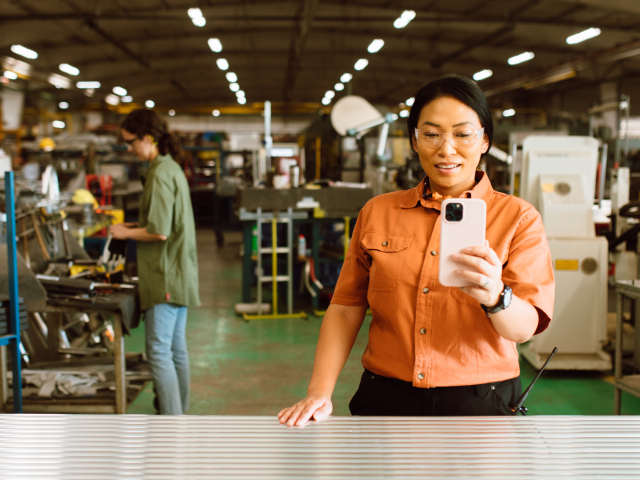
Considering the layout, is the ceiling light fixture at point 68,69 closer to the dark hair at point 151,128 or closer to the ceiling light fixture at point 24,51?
the ceiling light fixture at point 24,51

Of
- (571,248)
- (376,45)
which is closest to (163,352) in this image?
(571,248)

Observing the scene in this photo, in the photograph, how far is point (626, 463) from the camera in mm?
734

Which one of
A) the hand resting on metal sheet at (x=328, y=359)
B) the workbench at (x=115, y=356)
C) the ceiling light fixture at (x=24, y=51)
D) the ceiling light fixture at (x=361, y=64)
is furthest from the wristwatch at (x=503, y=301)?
→ the ceiling light fixture at (x=361, y=64)

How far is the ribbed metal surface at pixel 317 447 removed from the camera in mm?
710

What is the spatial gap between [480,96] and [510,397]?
0.59m

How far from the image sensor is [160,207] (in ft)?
7.59

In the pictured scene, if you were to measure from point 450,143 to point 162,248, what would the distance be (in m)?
1.71

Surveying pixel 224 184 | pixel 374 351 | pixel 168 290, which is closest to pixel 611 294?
pixel 168 290

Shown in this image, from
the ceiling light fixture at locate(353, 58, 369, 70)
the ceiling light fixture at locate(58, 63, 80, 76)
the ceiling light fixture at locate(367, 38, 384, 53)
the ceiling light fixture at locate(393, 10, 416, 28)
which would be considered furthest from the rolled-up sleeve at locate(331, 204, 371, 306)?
the ceiling light fixture at locate(58, 63, 80, 76)

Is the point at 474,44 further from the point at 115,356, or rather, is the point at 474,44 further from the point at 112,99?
the point at 112,99

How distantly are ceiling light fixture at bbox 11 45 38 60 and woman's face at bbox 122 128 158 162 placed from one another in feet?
30.9

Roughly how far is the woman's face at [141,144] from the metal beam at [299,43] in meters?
5.64

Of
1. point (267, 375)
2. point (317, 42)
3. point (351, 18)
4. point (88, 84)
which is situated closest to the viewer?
point (267, 375)

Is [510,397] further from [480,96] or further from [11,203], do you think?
[11,203]
